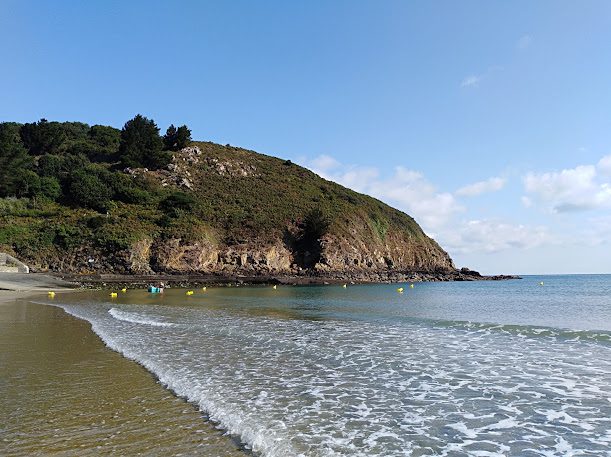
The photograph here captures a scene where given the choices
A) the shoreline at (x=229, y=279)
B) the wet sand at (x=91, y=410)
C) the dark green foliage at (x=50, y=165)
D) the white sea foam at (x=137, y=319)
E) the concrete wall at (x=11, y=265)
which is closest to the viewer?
the wet sand at (x=91, y=410)

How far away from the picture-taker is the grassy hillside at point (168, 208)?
56531mm

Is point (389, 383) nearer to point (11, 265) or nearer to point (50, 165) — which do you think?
point (11, 265)

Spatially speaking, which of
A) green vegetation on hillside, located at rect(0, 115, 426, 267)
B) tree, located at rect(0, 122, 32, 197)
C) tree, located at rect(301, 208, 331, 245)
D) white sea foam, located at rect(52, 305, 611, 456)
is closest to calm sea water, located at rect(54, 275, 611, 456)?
white sea foam, located at rect(52, 305, 611, 456)

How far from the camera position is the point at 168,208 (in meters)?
68.9

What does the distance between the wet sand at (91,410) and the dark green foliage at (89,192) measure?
196 ft

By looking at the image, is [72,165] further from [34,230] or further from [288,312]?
[288,312]

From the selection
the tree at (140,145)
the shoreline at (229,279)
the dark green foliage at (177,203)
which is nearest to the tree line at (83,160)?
the tree at (140,145)

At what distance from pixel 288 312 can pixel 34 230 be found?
47563 mm

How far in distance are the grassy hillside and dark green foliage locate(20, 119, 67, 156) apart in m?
0.32

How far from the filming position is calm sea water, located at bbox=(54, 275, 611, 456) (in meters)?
5.95

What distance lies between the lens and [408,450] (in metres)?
5.57

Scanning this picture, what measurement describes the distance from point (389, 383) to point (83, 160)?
83710 millimetres

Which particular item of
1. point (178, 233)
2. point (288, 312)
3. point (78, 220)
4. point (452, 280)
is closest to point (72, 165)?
point (78, 220)

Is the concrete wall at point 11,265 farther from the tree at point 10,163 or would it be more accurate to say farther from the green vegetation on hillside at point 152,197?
the tree at point 10,163
